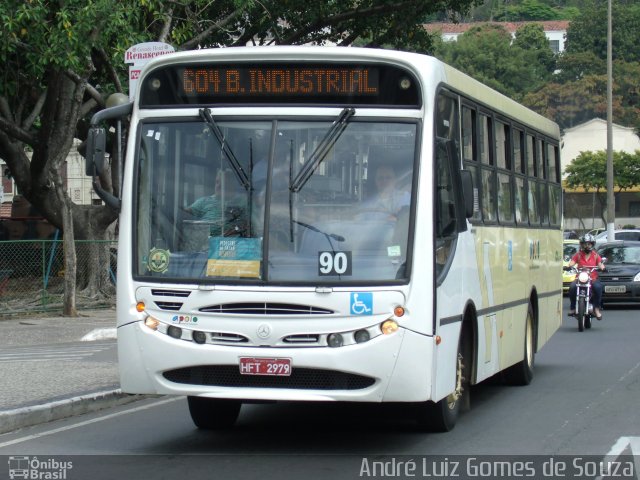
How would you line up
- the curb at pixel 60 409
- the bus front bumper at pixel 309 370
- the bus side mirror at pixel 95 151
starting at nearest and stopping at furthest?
the bus front bumper at pixel 309 370, the bus side mirror at pixel 95 151, the curb at pixel 60 409

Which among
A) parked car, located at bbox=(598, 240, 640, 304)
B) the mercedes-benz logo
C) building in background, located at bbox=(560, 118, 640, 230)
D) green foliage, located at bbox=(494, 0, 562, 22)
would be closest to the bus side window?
the mercedes-benz logo

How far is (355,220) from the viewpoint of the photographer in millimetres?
8836

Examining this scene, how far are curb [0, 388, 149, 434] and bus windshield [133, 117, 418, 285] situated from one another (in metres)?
2.32

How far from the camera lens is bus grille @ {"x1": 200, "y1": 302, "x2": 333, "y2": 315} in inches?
340

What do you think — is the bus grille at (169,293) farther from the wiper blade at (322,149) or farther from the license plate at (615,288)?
the license plate at (615,288)

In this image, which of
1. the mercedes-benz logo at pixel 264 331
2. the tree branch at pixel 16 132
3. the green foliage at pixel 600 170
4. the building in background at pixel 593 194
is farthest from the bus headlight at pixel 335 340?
the building in background at pixel 593 194

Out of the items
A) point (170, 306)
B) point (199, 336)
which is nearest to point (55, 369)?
point (170, 306)

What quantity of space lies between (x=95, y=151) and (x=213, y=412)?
258 centimetres

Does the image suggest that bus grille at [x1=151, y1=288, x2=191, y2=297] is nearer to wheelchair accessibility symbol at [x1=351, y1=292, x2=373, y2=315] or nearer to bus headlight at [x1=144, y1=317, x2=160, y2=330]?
bus headlight at [x1=144, y1=317, x2=160, y2=330]

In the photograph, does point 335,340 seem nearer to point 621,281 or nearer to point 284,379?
point 284,379

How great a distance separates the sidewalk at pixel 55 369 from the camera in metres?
11.2

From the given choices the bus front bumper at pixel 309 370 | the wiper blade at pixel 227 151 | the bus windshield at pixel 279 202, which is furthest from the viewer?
the wiper blade at pixel 227 151

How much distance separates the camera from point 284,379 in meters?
8.68

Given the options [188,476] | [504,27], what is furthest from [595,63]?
[188,476]
